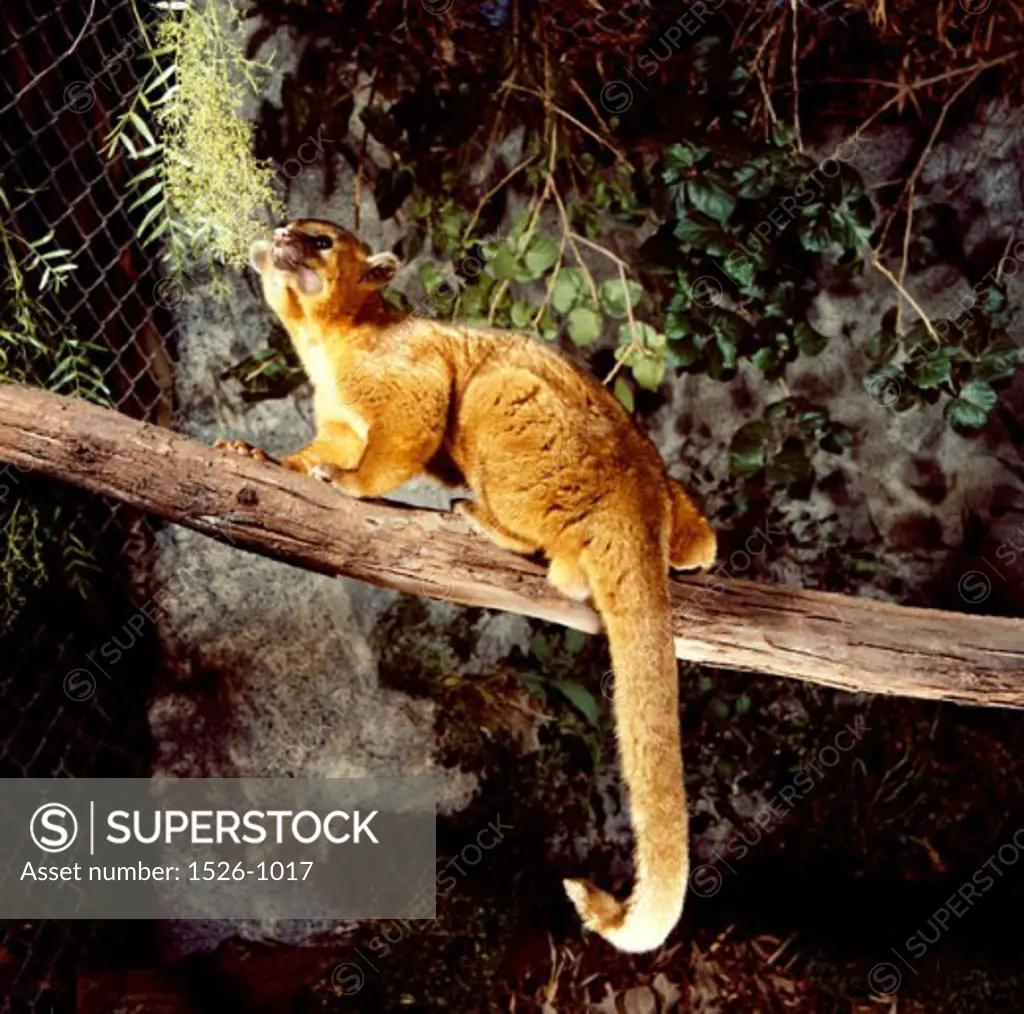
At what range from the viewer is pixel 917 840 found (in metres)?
3.99

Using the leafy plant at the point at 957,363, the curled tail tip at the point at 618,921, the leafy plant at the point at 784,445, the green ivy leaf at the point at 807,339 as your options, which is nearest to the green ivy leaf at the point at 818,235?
the green ivy leaf at the point at 807,339

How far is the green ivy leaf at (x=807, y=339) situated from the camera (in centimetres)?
374

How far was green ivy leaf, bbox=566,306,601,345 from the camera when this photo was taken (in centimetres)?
369

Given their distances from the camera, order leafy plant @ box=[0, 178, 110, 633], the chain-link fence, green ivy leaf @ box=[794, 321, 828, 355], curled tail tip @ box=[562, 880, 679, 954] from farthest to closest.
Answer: green ivy leaf @ box=[794, 321, 828, 355] → the chain-link fence → leafy plant @ box=[0, 178, 110, 633] → curled tail tip @ box=[562, 880, 679, 954]

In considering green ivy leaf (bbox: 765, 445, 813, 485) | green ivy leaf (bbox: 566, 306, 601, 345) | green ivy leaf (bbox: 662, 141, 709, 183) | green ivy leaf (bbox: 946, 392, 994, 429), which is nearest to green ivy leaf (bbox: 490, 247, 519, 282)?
green ivy leaf (bbox: 566, 306, 601, 345)

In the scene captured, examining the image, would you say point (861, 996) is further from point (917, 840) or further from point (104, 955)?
point (104, 955)

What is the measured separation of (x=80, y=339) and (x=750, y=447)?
228 cm

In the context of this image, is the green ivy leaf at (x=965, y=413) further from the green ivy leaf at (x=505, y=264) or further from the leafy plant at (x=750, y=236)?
the green ivy leaf at (x=505, y=264)

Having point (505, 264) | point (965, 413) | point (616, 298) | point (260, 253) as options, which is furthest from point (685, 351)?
point (260, 253)

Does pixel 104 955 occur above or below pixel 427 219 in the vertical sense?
below

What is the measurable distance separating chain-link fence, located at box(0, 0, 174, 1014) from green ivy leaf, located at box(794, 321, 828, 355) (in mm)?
2242

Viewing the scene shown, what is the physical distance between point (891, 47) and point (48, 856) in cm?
407

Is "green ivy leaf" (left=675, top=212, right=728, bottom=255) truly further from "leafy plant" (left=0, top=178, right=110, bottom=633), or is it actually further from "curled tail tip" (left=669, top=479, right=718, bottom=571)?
"leafy plant" (left=0, top=178, right=110, bottom=633)

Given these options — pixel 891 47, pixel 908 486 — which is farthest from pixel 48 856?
pixel 891 47
